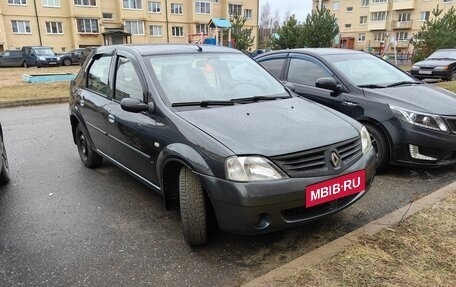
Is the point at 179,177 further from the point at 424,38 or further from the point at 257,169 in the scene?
the point at 424,38

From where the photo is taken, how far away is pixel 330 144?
2.93 m

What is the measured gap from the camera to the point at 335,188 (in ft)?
9.48

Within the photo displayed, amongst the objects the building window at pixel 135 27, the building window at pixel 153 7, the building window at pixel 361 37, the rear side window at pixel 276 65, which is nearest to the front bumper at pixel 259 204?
the rear side window at pixel 276 65

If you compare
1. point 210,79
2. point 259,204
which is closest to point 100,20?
point 210,79

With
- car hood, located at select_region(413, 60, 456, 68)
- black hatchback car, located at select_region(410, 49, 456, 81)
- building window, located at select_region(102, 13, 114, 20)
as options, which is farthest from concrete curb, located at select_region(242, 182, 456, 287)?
building window, located at select_region(102, 13, 114, 20)

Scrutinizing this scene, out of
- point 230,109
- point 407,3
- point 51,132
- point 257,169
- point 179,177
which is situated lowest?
point 51,132

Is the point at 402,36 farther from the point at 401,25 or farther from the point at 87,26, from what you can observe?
the point at 87,26

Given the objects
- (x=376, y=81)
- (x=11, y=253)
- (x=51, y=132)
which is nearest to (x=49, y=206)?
(x=11, y=253)

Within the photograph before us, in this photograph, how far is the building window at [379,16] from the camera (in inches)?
2256

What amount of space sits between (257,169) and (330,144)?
25.8 inches

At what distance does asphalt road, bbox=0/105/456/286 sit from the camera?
2.83 metres

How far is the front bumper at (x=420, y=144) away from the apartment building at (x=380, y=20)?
50.8 m

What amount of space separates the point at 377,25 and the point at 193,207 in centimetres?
6246

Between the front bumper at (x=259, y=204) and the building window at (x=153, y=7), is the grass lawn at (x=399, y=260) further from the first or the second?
the building window at (x=153, y=7)
